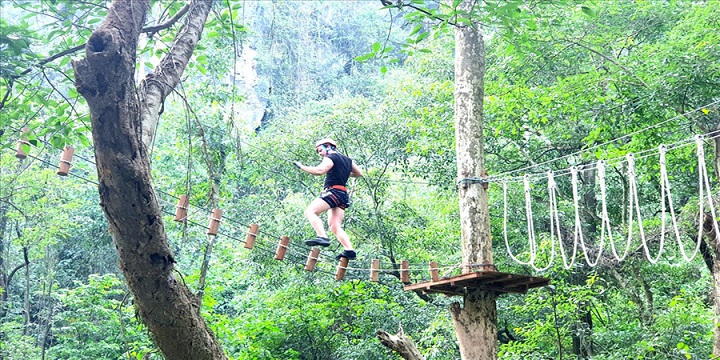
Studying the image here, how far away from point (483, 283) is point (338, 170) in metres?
1.26

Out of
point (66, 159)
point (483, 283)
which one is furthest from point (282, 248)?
point (66, 159)

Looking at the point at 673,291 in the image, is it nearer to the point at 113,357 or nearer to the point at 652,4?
the point at 652,4

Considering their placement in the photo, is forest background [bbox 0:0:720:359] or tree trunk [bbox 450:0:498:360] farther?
forest background [bbox 0:0:720:359]

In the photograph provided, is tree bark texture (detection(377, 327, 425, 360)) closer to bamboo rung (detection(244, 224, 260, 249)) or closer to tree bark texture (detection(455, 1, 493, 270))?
tree bark texture (detection(455, 1, 493, 270))

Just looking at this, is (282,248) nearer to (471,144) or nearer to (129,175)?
(471,144)

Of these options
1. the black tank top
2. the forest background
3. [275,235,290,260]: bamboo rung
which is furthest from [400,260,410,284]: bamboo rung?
the forest background

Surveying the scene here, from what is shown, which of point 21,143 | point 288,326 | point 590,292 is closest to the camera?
point 21,143

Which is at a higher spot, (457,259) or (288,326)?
(457,259)

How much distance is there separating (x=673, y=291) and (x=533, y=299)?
310cm

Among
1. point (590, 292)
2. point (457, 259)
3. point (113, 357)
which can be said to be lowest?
point (113, 357)

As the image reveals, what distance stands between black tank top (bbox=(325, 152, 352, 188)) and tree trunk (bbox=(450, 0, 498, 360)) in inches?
35.5

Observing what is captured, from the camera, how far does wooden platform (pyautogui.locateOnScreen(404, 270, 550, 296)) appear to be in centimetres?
441

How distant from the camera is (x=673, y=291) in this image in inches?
367

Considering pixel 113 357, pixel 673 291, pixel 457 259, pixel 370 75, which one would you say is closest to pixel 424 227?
pixel 457 259
